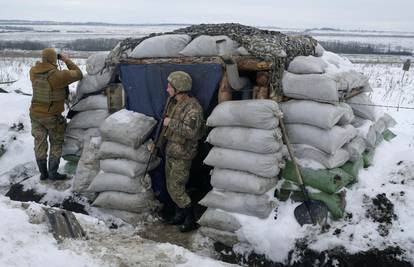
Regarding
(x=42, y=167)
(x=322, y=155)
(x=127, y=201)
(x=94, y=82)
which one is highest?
(x=94, y=82)

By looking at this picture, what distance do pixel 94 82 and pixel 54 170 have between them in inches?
53.5

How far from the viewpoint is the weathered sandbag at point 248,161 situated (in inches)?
183

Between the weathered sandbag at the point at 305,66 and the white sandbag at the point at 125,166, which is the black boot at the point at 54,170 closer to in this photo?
the white sandbag at the point at 125,166

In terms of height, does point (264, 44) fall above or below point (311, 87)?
above

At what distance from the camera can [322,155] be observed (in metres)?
4.81

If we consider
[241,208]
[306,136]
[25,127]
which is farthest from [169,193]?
[25,127]

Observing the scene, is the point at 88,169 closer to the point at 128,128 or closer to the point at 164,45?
the point at 128,128

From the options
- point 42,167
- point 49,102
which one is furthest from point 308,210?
point 42,167

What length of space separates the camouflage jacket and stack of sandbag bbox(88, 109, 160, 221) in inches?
15.3

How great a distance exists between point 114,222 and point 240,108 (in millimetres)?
2135

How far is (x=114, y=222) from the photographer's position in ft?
17.8

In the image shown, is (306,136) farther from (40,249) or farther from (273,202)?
(40,249)

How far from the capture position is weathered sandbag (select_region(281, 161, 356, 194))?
4.67 m

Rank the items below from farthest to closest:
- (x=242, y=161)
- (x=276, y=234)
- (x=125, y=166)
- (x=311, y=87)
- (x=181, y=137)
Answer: (x=125, y=166) < (x=181, y=137) < (x=311, y=87) < (x=242, y=161) < (x=276, y=234)
